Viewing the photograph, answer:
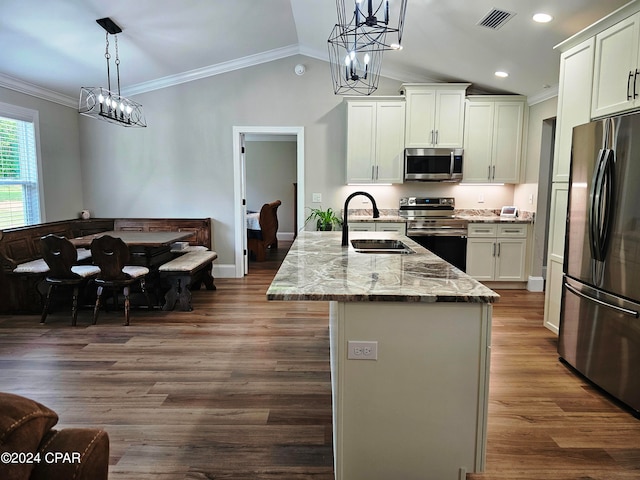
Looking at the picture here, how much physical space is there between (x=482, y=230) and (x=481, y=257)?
35 centimetres

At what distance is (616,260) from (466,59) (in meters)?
3.03

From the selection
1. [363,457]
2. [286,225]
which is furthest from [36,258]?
[286,225]

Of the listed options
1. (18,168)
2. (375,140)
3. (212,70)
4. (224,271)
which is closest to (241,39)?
(212,70)

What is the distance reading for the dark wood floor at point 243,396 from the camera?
1974 millimetres

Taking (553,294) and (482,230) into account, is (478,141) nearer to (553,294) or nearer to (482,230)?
(482,230)

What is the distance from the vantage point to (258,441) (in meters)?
2.12

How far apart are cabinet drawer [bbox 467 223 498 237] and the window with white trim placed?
5291 millimetres

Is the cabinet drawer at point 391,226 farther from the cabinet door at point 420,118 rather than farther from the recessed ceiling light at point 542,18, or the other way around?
the recessed ceiling light at point 542,18

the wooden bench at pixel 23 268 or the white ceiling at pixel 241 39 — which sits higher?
the white ceiling at pixel 241 39

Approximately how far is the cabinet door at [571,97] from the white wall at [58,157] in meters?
5.44

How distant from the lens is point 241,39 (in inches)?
192

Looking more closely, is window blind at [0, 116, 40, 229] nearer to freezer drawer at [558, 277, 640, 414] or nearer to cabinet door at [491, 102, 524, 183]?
freezer drawer at [558, 277, 640, 414]

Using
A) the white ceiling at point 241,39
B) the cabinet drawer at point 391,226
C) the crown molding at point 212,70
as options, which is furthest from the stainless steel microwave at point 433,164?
the crown molding at point 212,70

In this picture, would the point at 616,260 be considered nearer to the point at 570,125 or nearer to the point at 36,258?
the point at 570,125
